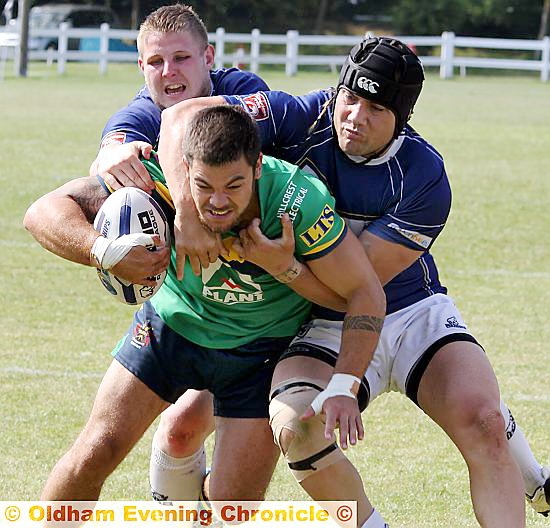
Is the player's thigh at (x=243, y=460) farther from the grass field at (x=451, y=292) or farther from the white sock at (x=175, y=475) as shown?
the grass field at (x=451, y=292)

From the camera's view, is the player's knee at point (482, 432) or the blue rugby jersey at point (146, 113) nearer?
the player's knee at point (482, 432)

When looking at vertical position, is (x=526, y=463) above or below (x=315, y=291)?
below

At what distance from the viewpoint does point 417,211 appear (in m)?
5.02

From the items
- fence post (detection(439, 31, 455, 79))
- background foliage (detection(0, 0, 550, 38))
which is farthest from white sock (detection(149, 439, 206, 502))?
background foliage (detection(0, 0, 550, 38))

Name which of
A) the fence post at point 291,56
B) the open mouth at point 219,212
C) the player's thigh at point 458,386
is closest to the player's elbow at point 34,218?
the open mouth at point 219,212

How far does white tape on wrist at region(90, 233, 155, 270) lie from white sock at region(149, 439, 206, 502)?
4.28 ft

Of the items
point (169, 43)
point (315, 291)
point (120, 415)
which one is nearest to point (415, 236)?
point (315, 291)

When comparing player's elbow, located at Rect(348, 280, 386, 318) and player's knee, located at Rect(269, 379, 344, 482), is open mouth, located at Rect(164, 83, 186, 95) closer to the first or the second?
player's elbow, located at Rect(348, 280, 386, 318)

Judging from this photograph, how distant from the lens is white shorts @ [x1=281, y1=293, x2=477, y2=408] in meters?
5.04

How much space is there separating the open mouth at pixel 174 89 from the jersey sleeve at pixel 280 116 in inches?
21.2

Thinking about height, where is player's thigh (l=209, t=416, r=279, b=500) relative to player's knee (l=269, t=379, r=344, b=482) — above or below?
below

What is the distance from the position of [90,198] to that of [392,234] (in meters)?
1.27

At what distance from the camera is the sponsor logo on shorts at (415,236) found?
5.00m

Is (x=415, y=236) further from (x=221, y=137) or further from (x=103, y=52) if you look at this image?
(x=103, y=52)
